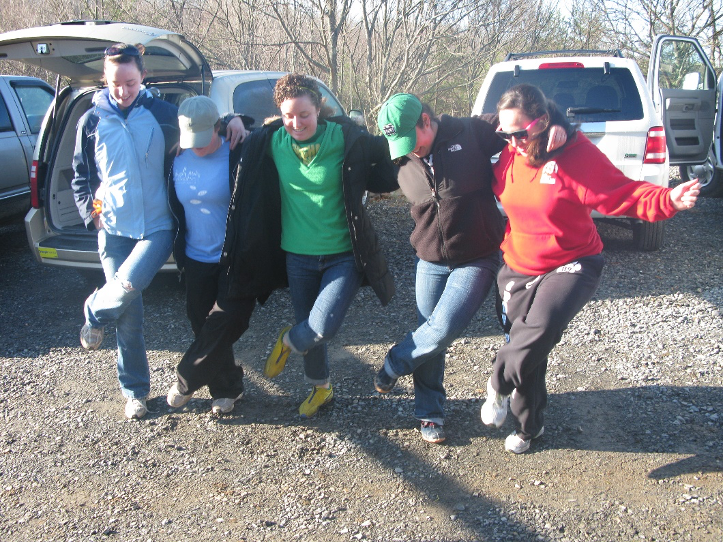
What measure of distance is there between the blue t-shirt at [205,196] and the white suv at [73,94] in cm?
115

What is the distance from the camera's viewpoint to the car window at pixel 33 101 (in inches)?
325

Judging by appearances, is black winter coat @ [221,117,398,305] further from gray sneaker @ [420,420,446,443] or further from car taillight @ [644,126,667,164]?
car taillight @ [644,126,667,164]

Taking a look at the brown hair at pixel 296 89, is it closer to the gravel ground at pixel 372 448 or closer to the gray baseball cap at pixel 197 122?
the gray baseball cap at pixel 197 122

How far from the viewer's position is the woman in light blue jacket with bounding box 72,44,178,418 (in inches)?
137

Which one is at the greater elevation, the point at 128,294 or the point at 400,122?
the point at 400,122

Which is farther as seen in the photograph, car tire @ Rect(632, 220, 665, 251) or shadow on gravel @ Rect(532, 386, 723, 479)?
car tire @ Rect(632, 220, 665, 251)

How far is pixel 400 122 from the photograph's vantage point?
2.96m

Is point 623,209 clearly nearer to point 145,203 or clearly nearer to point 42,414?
point 145,203

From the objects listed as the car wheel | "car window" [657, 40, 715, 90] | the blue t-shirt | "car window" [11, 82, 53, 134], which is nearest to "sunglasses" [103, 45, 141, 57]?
the blue t-shirt

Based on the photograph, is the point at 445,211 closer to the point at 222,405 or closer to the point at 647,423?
the point at 647,423

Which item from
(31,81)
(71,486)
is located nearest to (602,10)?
(31,81)

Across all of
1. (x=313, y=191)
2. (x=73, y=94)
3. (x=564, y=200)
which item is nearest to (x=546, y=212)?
(x=564, y=200)

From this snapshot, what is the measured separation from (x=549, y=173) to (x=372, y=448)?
1.69 meters

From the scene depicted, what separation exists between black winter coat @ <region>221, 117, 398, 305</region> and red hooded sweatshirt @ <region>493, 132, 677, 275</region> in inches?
25.7
